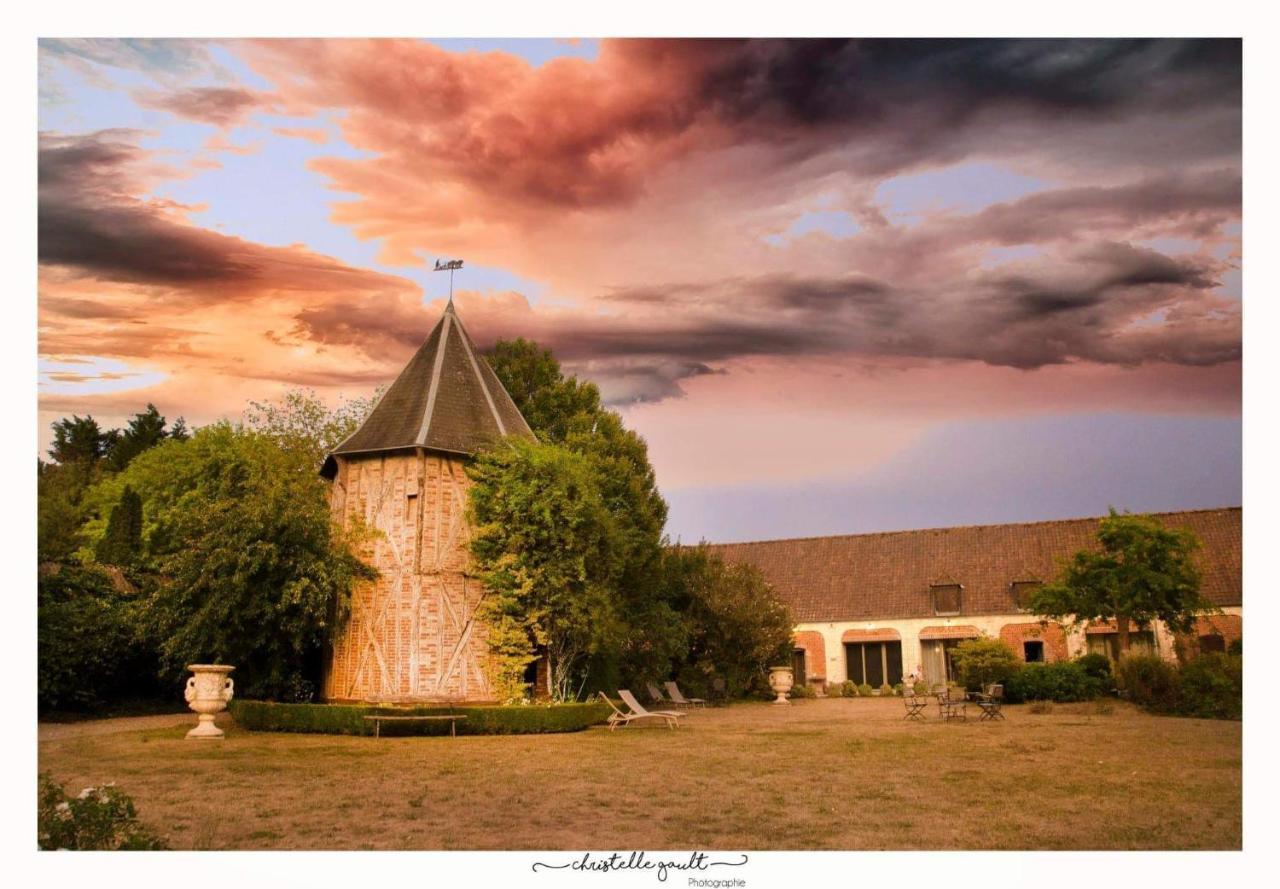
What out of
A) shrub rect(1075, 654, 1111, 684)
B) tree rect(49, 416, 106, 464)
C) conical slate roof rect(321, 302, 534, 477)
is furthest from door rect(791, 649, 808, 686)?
tree rect(49, 416, 106, 464)

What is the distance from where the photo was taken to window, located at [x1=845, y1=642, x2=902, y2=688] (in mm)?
37188

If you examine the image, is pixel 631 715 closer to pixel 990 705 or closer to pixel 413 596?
pixel 413 596

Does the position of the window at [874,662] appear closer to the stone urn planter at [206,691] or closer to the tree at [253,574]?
the tree at [253,574]

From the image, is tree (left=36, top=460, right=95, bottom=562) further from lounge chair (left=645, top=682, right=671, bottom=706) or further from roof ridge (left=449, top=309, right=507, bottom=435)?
lounge chair (left=645, top=682, right=671, bottom=706)

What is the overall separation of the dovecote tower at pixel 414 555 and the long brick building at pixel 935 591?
16752mm

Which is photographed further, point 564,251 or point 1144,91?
point 564,251

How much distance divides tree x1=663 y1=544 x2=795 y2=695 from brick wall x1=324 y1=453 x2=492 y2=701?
9.77 metres

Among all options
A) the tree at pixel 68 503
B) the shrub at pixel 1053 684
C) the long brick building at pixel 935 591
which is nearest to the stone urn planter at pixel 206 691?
the tree at pixel 68 503

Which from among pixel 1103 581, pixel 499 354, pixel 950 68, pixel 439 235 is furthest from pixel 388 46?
pixel 1103 581

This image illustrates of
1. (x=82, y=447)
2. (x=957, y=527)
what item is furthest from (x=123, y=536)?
(x=957, y=527)

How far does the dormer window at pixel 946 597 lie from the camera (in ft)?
121
